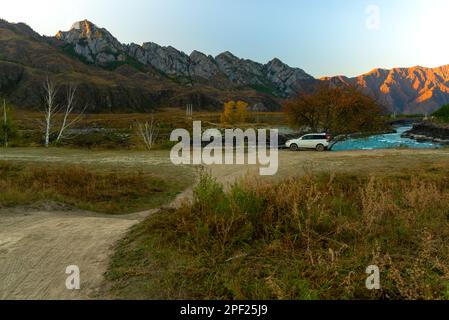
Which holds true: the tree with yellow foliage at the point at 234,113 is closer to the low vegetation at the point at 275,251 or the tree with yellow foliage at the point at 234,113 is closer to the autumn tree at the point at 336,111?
the autumn tree at the point at 336,111

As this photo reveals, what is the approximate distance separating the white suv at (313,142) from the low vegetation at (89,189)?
2083 cm

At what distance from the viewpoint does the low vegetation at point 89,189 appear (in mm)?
13430

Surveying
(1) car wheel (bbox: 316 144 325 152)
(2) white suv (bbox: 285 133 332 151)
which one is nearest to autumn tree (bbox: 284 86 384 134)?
(2) white suv (bbox: 285 133 332 151)

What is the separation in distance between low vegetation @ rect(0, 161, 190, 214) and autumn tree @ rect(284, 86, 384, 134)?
25640mm

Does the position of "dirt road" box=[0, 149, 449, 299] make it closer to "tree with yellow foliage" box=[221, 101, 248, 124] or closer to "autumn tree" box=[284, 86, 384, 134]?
"autumn tree" box=[284, 86, 384, 134]

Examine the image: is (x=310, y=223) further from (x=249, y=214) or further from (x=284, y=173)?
(x=284, y=173)

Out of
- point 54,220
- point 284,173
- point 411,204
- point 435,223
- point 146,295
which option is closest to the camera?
point 146,295

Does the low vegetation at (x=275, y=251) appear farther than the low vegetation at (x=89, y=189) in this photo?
No

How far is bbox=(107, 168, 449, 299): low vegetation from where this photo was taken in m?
4.59

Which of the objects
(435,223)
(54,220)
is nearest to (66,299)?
(54,220)

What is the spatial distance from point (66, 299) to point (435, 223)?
667 cm

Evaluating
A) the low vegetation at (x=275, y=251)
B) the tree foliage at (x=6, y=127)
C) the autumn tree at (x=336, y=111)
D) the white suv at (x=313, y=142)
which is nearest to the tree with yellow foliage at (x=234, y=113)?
the autumn tree at (x=336, y=111)
